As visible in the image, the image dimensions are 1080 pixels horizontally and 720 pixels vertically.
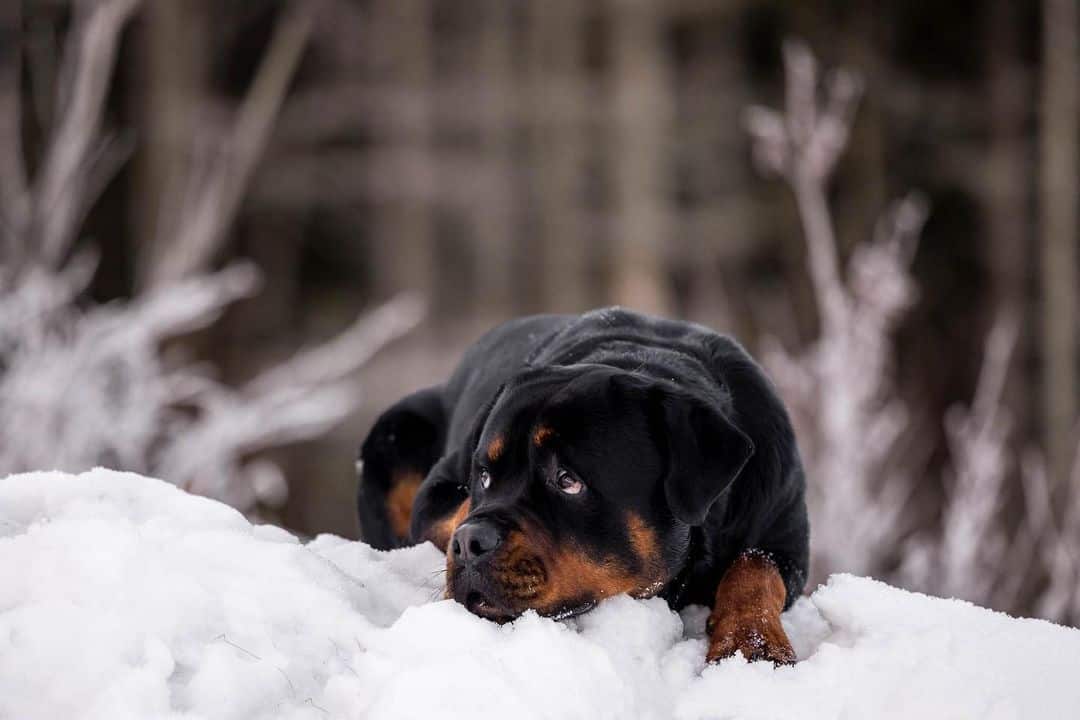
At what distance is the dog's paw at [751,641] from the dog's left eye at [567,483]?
1.22 ft

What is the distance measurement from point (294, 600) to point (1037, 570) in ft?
16.5

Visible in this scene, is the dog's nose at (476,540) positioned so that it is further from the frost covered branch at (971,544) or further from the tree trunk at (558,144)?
the tree trunk at (558,144)

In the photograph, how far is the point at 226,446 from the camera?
434 cm

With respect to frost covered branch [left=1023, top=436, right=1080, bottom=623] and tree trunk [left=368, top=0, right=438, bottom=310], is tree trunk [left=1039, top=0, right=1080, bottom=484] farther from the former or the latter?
tree trunk [left=368, top=0, right=438, bottom=310]

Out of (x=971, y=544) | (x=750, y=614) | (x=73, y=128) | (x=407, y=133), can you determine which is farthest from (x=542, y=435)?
(x=407, y=133)

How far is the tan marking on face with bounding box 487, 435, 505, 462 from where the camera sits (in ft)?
8.39

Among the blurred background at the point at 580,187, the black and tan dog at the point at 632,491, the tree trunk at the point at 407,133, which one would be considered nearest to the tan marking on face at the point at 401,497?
the black and tan dog at the point at 632,491

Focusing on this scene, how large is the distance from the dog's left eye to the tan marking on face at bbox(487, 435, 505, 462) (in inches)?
5.8

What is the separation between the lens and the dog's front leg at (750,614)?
90.2 inches

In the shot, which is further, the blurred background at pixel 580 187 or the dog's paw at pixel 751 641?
the blurred background at pixel 580 187

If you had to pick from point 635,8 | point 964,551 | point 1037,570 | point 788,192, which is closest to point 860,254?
point 964,551

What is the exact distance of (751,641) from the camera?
2.30 meters

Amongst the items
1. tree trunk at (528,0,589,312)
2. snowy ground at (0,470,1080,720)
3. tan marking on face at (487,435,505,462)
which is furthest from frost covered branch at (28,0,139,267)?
tree trunk at (528,0,589,312)

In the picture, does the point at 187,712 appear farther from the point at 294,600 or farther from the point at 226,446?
the point at 226,446
